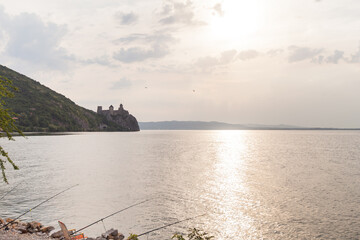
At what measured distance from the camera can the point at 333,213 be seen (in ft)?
81.8

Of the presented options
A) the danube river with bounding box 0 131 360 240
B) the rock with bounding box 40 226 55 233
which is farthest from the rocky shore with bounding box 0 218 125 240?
the danube river with bounding box 0 131 360 240

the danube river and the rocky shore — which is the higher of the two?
the rocky shore

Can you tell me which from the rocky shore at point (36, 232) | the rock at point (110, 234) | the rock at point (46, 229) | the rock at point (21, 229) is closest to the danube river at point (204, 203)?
the rock at point (110, 234)

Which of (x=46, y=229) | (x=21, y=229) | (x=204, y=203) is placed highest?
(x=21, y=229)

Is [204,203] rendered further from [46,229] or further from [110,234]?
[46,229]

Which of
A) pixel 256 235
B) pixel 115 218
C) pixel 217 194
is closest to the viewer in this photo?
pixel 256 235

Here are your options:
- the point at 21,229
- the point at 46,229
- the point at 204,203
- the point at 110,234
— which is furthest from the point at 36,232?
the point at 204,203

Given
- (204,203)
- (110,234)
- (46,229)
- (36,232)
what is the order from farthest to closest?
1. (204,203)
2. (46,229)
3. (36,232)
4. (110,234)

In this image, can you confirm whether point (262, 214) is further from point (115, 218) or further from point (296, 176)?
point (296, 176)

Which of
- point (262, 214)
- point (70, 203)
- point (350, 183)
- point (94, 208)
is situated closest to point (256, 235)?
point (262, 214)

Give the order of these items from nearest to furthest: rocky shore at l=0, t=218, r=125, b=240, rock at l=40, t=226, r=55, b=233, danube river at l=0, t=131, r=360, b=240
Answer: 1. rocky shore at l=0, t=218, r=125, b=240
2. rock at l=40, t=226, r=55, b=233
3. danube river at l=0, t=131, r=360, b=240

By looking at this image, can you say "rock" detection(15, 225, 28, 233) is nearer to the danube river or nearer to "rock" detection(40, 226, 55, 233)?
"rock" detection(40, 226, 55, 233)

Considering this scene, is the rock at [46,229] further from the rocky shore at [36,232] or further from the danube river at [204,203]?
the danube river at [204,203]

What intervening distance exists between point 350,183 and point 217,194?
22124 millimetres
